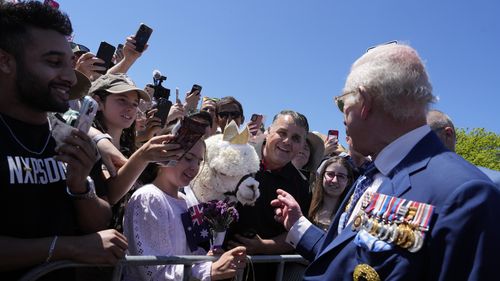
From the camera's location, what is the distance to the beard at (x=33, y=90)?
208 cm

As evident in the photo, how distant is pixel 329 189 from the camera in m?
4.41

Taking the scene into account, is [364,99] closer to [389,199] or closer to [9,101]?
[389,199]

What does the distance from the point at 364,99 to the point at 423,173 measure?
46 cm

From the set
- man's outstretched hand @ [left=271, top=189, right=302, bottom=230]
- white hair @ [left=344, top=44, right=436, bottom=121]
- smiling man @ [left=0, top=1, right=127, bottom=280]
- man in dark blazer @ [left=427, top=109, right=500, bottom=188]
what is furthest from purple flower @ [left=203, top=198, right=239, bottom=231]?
man in dark blazer @ [left=427, top=109, right=500, bottom=188]

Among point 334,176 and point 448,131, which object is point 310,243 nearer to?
point 448,131

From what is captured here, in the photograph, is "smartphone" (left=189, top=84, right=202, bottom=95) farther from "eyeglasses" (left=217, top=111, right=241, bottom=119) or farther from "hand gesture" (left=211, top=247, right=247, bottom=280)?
"hand gesture" (left=211, top=247, right=247, bottom=280)

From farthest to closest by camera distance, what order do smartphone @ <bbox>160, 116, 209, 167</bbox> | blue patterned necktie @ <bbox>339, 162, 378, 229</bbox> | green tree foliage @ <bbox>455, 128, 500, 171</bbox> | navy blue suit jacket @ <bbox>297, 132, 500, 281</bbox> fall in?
green tree foliage @ <bbox>455, 128, 500, 171</bbox>, smartphone @ <bbox>160, 116, 209, 167</bbox>, blue patterned necktie @ <bbox>339, 162, 378, 229</bbox>, navy blue suit jacket @ <bbox>297, 132, 500, 281</bbox>

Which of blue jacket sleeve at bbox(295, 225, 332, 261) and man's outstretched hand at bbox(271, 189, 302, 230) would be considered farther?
man's outstretched hand at bbox(271, 189, 302, 230)

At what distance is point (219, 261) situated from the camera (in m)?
2.82

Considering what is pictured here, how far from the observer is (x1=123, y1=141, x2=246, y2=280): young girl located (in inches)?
105

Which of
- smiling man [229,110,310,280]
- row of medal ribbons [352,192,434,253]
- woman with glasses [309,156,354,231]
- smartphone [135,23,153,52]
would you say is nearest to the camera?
row of medal ribbons [352,192,434,253]

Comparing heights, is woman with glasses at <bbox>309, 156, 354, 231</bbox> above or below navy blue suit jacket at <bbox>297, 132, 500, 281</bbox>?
below

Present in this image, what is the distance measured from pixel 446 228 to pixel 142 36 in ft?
14.2

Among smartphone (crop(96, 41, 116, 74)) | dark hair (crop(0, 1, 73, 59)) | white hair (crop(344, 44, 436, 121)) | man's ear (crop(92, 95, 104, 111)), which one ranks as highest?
white hair (crop(344, 44, 436, 121))
